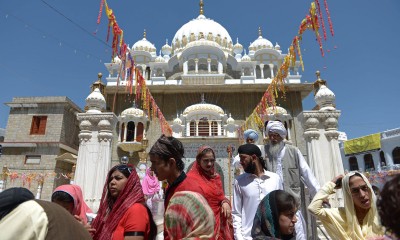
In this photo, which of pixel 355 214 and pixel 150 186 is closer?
pixel 355 214

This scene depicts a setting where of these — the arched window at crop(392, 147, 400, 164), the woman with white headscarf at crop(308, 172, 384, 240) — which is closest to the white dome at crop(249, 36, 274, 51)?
the arched window at crop(392, 147, 400, 164)

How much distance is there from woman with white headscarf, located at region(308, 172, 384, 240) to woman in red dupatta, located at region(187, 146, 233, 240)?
37.1 inches

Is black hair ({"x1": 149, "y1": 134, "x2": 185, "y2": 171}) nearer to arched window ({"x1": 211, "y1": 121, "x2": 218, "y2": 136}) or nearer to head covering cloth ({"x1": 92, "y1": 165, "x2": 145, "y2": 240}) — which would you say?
head covering cloth ({"x1": 92, "y1": 165, "x2": 145, "y2": 240})

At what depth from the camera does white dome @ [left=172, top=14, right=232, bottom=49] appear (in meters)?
25.3

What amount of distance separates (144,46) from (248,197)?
23943mm

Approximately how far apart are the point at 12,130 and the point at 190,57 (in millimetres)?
13925

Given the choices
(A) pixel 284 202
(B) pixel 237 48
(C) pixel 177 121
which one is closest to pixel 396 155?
(B) pixel 237 48

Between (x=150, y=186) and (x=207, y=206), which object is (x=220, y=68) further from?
(x=207, y=206)

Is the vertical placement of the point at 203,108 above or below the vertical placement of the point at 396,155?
above

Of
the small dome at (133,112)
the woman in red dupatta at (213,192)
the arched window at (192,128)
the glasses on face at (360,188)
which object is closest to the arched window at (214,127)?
the arched window at (192,128)

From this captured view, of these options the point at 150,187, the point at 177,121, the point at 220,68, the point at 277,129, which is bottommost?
the point at 150,187

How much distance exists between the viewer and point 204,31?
2547cm

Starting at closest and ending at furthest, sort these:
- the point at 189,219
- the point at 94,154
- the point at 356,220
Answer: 1. the point at 189,219
2. the point at 356,220
3. the point at 94,154

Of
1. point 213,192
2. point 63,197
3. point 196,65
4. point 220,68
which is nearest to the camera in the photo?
point 213,192
